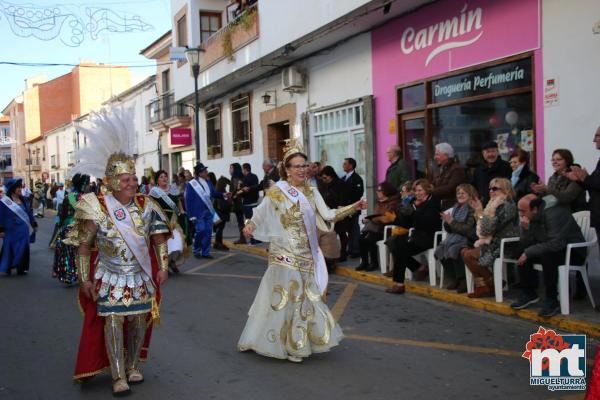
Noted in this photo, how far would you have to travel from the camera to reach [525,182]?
7980 millimetres

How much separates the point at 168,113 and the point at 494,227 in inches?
836

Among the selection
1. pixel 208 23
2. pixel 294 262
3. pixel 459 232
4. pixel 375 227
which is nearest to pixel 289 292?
pixel 294 262

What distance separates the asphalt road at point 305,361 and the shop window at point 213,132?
14.0m

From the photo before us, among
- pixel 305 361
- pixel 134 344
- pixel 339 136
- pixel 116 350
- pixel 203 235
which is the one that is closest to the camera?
pixel 116 350

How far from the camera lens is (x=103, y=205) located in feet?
15.7

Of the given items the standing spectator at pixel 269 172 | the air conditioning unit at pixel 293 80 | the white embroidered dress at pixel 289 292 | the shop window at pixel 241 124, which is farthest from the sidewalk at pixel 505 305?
the shop window at pixel 241 124

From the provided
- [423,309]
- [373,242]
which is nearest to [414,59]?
[373,242]

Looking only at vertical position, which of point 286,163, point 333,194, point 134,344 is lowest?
point 134,344

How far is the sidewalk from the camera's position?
6.30 m

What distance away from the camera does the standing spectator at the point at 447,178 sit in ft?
28.7

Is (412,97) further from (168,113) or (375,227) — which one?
(168,113)

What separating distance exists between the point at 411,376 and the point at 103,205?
2695 mm

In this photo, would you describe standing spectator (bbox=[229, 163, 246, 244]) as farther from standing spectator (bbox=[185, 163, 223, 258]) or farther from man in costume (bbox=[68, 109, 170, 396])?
Result: man in costume (bbox=[68, 109, 170, 396])

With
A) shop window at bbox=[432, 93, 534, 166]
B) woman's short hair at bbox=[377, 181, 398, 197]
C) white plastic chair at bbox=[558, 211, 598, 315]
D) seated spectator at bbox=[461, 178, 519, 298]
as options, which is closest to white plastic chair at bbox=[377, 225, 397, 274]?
woman's short hair at bbox=[377, 181, 398, 197]
